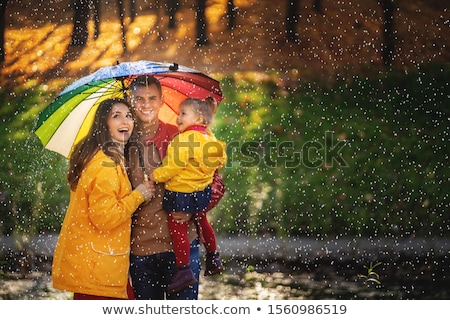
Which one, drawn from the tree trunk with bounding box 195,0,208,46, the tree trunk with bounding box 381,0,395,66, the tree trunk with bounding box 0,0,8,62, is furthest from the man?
the tree trunk with bounding box 381,0,395,66

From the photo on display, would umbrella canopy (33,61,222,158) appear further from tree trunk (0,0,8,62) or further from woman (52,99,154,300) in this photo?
tree trunk (0,0,8,62)

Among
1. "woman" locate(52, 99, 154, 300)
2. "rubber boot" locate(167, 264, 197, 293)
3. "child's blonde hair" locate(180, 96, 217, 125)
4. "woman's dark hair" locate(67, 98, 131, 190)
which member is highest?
"child's blonde hair" locate(180, 96, 217, 125)

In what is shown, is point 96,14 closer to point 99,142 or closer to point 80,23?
point 80,23

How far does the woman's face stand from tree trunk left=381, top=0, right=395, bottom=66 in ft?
6.07

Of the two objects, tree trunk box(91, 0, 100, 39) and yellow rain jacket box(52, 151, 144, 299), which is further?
tree trunk box(91, 0, 100, 39)

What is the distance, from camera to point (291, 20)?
18.6 ft

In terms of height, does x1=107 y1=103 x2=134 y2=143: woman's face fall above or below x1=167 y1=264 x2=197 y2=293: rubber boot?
above

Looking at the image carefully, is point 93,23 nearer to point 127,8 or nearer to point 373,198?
point 127,8

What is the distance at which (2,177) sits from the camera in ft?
19.0

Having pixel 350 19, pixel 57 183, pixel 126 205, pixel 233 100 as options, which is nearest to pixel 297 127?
pixel 233 100

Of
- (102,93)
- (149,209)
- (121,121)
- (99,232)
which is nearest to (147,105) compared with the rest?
(121,121)

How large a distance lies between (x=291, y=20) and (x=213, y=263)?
179 centimetres

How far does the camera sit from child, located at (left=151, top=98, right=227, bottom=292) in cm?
515

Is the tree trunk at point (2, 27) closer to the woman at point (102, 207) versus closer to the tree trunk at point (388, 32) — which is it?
the woman at point (102, 207)
